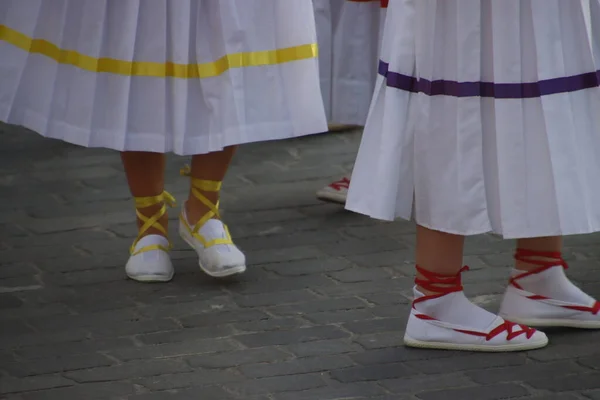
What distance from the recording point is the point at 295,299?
11.3 ft

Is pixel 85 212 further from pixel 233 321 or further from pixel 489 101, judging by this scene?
pixel 489 101

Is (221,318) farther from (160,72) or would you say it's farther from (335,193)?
(335,193)

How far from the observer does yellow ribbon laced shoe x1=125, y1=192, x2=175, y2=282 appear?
3.63m

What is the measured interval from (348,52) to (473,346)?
57.0 inches

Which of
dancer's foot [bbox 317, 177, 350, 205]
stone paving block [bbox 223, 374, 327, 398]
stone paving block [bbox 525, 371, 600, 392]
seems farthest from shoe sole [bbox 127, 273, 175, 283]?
stone paving block [bbox 525, 371, 600, 392]

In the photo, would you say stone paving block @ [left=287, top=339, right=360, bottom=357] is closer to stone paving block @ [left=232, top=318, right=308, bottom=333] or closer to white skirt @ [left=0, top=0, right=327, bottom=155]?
stone paving block @ [left=232, top=318, right=308, bottom=333]

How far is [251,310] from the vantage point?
11.1 feet

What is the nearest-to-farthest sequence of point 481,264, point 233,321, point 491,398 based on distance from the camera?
1. point 491,398
2. point 233,321
3. point 481,264

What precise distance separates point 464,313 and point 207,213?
3.20ft

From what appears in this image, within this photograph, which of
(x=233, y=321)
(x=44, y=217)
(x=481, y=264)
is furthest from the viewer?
(x=44, y=217)

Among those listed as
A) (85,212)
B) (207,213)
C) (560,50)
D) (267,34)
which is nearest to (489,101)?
(560,50)

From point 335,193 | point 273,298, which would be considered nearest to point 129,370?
point 273,298

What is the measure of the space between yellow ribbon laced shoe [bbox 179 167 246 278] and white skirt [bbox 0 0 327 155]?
0.27 m

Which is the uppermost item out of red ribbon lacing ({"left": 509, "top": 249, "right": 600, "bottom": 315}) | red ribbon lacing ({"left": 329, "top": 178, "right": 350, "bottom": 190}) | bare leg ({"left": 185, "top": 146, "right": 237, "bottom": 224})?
bare leg ({"left": 185, "top": 146, "right": 237, "bottom": 224})
